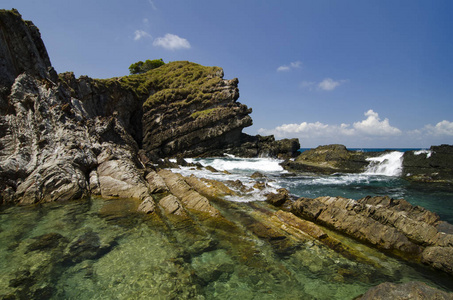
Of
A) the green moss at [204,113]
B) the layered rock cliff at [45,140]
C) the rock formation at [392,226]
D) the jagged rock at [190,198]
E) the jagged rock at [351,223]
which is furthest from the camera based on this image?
the green moss at [204,113]

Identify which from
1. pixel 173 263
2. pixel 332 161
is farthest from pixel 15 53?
pixel 332 161

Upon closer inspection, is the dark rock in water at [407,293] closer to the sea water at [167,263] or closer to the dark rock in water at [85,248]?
the sea water at [167,263]

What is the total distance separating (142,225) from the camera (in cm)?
939

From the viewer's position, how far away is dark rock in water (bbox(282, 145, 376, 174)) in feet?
103

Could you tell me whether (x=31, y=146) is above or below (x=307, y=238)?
above

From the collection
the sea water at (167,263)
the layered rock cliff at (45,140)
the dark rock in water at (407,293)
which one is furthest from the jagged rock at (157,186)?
the dark rock in water at (407,293)

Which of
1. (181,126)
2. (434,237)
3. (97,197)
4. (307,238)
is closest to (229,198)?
(307,238)

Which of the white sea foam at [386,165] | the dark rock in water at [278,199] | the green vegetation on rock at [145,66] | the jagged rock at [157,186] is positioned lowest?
the dark rock in water at [278,199]

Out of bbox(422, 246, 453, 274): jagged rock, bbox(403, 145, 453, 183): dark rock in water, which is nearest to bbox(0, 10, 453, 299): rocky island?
bbox(422, 246, 453, 274): jagged rock

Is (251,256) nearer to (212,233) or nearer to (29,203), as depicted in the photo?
(212,233)

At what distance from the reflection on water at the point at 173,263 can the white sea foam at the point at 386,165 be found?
25.7 m

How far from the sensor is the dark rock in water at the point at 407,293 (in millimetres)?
4066

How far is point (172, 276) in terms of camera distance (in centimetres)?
596

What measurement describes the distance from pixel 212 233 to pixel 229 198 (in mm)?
5867
